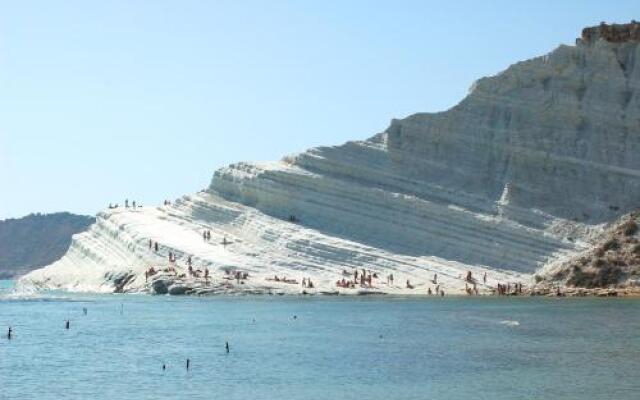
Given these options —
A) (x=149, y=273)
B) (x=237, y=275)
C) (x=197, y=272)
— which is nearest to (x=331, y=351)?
(x=237, y=275)

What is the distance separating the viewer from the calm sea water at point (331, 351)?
113 ft

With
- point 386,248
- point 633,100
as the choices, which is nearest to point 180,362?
point 386,248

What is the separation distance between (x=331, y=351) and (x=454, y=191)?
41.8m

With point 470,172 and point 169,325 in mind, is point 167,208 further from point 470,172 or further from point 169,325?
point 169,325

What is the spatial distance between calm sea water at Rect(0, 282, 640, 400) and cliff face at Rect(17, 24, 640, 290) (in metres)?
12.9

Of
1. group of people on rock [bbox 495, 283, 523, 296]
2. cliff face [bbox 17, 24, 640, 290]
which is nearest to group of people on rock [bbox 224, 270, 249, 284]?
cliff face [bbox 17, 24, 640, 290]

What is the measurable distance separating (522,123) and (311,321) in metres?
37.4

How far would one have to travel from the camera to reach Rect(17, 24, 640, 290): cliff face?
7906cm

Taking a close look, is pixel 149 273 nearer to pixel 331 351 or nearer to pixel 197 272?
pixel 197 272

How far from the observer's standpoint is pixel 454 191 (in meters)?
83.8

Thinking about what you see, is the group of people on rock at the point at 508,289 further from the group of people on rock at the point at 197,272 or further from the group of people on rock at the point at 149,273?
the group of people on rock at the point at 149,273

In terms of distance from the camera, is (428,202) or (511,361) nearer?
(511,361)

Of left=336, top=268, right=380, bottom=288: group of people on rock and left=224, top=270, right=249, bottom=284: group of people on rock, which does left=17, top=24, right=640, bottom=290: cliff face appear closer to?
left=336, top=268, right=380, bottom=288: group of people on rock

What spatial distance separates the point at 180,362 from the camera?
40938 mm
